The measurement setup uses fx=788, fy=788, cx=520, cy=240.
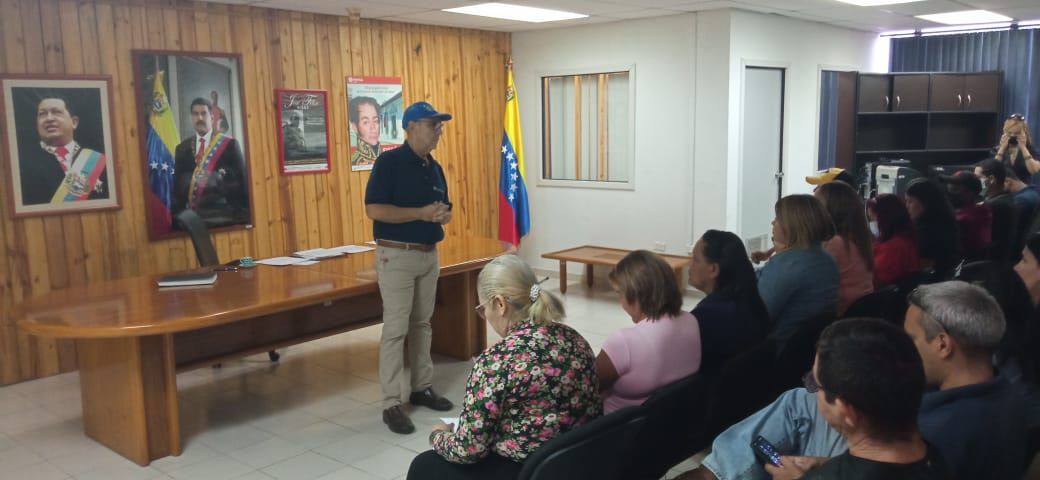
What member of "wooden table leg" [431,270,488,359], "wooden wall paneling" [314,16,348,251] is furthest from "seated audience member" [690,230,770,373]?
"wooden wall paneling" [314,16,348,251]

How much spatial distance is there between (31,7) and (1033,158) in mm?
7814

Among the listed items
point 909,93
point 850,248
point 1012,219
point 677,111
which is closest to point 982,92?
point 909,93

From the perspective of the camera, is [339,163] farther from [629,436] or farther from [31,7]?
[629,436]

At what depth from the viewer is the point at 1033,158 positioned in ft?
23.1

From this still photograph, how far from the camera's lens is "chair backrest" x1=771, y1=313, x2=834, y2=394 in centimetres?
280

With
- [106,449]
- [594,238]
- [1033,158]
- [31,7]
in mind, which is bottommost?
[106,449]

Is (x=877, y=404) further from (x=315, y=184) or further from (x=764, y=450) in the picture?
(x=315, y=184)

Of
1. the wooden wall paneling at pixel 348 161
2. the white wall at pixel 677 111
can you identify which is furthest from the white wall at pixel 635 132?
the wooden wall paneling at pixel 348 161

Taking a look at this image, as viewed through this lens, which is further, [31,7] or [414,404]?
[31,7]

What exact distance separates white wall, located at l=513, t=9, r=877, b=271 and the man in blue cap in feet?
10.5

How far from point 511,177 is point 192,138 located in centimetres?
303

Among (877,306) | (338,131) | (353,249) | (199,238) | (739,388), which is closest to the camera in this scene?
(739,388)

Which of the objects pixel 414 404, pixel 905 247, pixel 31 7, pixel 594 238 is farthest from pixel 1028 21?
pixel 31 7

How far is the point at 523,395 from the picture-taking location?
2.06 m
